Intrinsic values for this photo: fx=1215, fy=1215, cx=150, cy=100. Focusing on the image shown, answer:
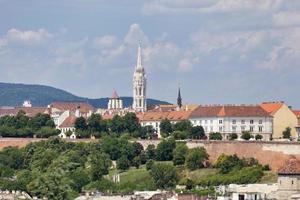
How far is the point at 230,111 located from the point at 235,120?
1.48 meters

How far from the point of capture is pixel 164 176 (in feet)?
250

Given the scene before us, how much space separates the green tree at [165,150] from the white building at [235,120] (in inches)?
687

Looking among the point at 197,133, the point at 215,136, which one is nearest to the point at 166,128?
the point at 197,133

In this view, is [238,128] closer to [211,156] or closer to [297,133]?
[297,133]

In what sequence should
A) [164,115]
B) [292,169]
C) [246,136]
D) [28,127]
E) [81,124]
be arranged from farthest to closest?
[164,115] → [28,127] → [81,124] → [246,136] → [292,169]

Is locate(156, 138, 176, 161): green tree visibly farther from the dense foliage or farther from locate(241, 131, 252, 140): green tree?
the dense foliage

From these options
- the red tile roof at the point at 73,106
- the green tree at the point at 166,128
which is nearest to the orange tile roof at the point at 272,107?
the green tree at the point at 166,128

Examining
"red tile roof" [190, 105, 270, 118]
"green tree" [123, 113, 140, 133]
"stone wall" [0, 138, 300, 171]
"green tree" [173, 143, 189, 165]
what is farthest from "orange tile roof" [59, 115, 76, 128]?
"green tree" [173, 143, 189, 165]

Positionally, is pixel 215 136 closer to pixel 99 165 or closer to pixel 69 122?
pixel 99 165

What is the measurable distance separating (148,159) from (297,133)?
53.3 feet

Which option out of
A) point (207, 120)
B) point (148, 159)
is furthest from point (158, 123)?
point (148, 159)

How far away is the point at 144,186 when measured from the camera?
75.2 metres

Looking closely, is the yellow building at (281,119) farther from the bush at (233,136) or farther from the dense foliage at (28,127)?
the dense foliage at (28,127)

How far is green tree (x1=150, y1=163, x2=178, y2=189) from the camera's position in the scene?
75.7 meters
